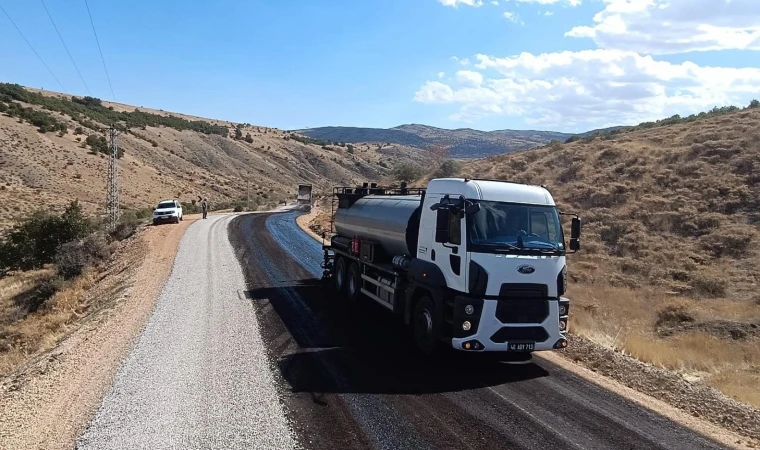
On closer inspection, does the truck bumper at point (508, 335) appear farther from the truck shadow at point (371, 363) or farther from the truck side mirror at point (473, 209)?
the truck side mirror at point (473, 209)

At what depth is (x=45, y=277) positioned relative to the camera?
2542 centimetres

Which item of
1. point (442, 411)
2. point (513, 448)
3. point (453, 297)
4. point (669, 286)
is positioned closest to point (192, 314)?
point (453, 297)

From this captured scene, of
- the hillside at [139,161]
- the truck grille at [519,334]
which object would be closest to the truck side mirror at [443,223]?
the truck grille at [519,334]

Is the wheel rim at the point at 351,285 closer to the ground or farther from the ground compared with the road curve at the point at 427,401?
farther from the ground

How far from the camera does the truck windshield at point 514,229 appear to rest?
31.2 feet

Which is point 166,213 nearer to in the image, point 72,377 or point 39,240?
point 39,240

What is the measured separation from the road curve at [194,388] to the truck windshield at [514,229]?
13.8 ft

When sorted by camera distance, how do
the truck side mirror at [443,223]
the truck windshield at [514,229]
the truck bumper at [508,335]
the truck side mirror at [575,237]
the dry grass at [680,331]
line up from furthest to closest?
the dry grass at [680,331] < the truck side mirror at [575,237] < the truck side mirror at [443,223] < the truck windshield at [514,229] < the truck bumper at [508,335]

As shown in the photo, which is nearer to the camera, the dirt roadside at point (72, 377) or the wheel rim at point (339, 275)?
the dirt roadside at point (72, 377)

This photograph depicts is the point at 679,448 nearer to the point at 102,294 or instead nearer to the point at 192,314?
the point at 192,314

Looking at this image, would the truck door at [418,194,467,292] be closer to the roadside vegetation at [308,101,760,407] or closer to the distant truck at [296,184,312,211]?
the roadside vegetation at [308,101,760,407]

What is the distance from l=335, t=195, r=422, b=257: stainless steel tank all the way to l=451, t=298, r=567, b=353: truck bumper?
8.69 feet

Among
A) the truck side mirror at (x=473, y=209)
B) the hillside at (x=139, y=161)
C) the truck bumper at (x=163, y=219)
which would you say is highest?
the hillside at (x=139, y=161)

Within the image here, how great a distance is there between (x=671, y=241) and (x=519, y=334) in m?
19.9
